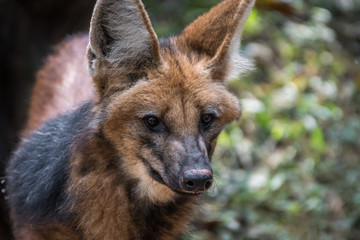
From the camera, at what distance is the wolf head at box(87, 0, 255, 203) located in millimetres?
2951

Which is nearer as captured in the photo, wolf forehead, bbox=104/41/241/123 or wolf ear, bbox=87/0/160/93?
wolf ear, bbox=87/0/160/93

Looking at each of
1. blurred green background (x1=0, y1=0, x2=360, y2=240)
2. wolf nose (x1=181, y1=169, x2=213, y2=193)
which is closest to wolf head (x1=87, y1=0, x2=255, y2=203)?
wolf nose (x1=181, y1=169, x2=213, y2=193)

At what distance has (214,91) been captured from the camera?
3266 millimetres

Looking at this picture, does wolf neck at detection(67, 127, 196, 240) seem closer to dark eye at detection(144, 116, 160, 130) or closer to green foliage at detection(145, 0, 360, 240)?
dark eye at detection(144, 116, 160, 130)

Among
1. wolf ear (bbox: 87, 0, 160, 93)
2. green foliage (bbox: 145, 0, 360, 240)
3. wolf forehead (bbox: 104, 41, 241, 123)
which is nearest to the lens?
wolf ear (bbox: 87, 0, 160, 93)

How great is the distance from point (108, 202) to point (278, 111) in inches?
118

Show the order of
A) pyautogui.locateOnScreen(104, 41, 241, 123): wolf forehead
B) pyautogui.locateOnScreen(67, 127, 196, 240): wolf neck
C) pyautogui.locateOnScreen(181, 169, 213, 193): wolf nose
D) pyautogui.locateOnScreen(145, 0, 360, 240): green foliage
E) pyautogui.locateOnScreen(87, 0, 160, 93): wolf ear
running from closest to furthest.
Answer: pyautogui.locateOnScreen(181, 169, 213, 193): wolf nose, pyautogui.locateOnScreen(87, 0, 160, 93): wolf ear, pyautogui.locateOnScreen(104, 41, 241, 123): wolf forehead, pyautogui.locateOnScreen(67, 127, 196, 240): wolf neck, pyautogui.locateOnScreen(145, 0, 360, 240): green foliage

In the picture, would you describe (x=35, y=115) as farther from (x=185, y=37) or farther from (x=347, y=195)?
(x=347, y=195)

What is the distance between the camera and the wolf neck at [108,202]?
328 cm

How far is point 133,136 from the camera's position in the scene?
309 centimetres

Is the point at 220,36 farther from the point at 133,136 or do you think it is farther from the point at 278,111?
the point at 278,111

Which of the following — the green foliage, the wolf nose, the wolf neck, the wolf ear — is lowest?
the green foliage

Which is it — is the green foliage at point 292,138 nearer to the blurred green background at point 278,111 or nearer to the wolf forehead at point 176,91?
the blurred green background at point 278,111

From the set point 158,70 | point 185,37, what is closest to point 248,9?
point 185,37
